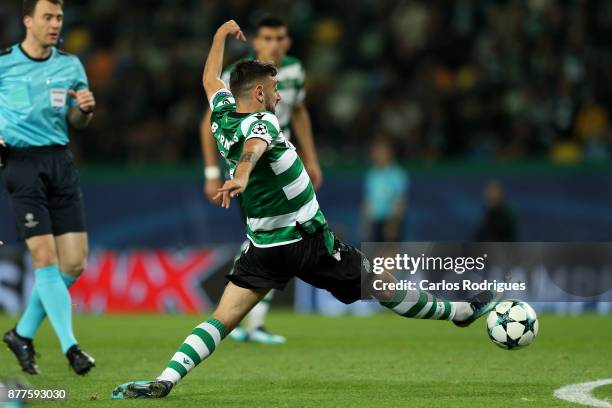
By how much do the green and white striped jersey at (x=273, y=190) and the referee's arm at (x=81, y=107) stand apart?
151 centimetres

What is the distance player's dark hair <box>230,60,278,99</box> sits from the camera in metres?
6.53

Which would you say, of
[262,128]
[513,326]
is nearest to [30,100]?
[262,128]

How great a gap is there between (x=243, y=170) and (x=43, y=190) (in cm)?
267

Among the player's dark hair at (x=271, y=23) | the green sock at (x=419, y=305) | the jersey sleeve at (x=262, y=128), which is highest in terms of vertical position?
the player's dark hair at (x=271, y=23)

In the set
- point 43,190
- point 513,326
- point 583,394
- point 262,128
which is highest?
point 262,128

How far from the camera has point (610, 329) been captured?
11.8 metres

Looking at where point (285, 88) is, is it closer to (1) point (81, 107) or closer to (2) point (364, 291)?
(1) point (81, 107)

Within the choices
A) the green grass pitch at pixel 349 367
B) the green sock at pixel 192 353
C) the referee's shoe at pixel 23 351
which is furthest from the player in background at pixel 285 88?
the green sock at pixel 192 353

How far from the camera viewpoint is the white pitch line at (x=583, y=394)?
245 inches

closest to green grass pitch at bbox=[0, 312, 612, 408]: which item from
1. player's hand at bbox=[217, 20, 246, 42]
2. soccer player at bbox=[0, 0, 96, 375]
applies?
soccer player at bbox=[0, 0, 96, 375]

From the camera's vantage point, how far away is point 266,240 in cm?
661

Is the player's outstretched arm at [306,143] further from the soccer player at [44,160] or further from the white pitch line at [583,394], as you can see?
the white pitch line at [583,394]

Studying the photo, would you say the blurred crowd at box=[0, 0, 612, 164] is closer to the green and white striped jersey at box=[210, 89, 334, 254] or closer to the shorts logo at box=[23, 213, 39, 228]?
the shorts logo at box=[23, 213, 39, 228]

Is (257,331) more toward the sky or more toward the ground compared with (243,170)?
more toward the ground
